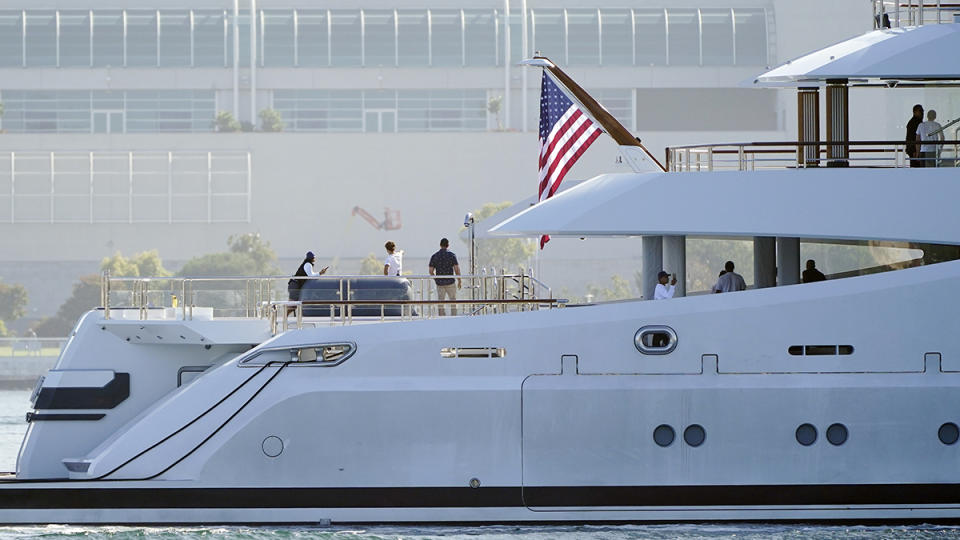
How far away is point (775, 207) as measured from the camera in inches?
641

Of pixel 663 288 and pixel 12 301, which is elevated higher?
pixel 663 288

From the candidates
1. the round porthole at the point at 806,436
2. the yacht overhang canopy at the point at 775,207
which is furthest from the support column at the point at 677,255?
the round porthole at the point at 806,436

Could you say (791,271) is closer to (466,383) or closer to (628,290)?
(466,383)

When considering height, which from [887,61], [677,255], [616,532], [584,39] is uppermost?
[584,39]

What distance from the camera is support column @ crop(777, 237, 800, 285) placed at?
17.5 metres

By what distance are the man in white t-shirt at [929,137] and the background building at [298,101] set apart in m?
70.0

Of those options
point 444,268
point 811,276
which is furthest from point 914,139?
point 444,268

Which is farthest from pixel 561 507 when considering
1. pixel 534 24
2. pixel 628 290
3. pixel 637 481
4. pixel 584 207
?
pixel 534 24

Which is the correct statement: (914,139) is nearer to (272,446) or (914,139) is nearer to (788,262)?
(788,262)

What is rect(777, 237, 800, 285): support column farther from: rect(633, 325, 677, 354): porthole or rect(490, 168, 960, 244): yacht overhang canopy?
rect(633, 325, 677, 354): porthole

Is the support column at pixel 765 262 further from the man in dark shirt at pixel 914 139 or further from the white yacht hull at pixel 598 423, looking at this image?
the white yacht hull at pixel 598 423

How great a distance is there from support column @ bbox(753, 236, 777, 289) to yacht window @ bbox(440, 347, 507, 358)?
3962mm

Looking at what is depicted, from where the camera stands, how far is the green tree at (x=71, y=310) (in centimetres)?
8500

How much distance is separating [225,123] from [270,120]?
270 cm
